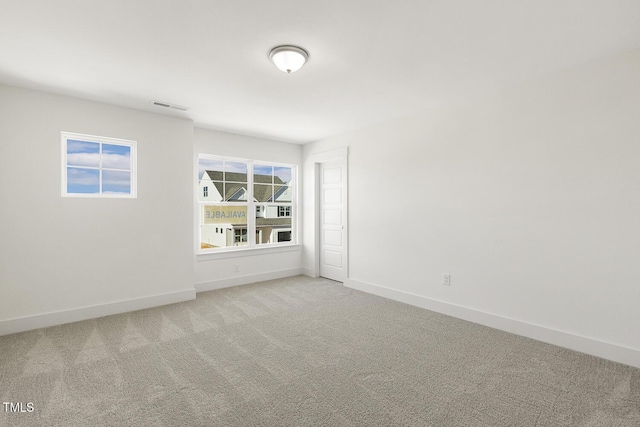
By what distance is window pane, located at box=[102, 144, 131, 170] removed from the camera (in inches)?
157

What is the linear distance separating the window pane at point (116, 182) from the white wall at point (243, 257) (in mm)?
939

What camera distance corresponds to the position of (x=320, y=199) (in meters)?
5.99

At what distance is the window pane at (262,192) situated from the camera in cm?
573

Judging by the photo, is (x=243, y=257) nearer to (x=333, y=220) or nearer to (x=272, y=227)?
(x=272, y=227)

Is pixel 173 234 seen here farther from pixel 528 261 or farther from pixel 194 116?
pixel 528 261

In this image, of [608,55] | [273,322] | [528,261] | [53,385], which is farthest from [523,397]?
[53,385]

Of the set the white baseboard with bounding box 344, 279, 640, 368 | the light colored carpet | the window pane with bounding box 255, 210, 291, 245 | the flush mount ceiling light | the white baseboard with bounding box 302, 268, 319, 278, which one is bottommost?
the light colored carpet

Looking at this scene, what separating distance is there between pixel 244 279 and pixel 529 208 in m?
4.30

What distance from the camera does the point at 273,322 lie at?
3.59 metres

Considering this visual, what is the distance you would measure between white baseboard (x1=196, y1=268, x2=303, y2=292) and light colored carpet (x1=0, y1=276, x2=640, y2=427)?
1.21m

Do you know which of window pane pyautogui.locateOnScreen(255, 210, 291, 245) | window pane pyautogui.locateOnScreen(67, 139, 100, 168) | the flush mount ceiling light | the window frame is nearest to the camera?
the flush mount ceiling light

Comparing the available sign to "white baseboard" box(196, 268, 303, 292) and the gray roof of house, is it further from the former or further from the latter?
"white baseboard" box(196, 268, 303, 292)

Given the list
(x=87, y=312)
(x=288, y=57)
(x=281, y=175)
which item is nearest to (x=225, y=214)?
(x=281, y=175)

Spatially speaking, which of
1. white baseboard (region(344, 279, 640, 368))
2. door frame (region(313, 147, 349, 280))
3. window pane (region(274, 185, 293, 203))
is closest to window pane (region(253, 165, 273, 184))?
window pane (region(274, 185, 293, 203))
